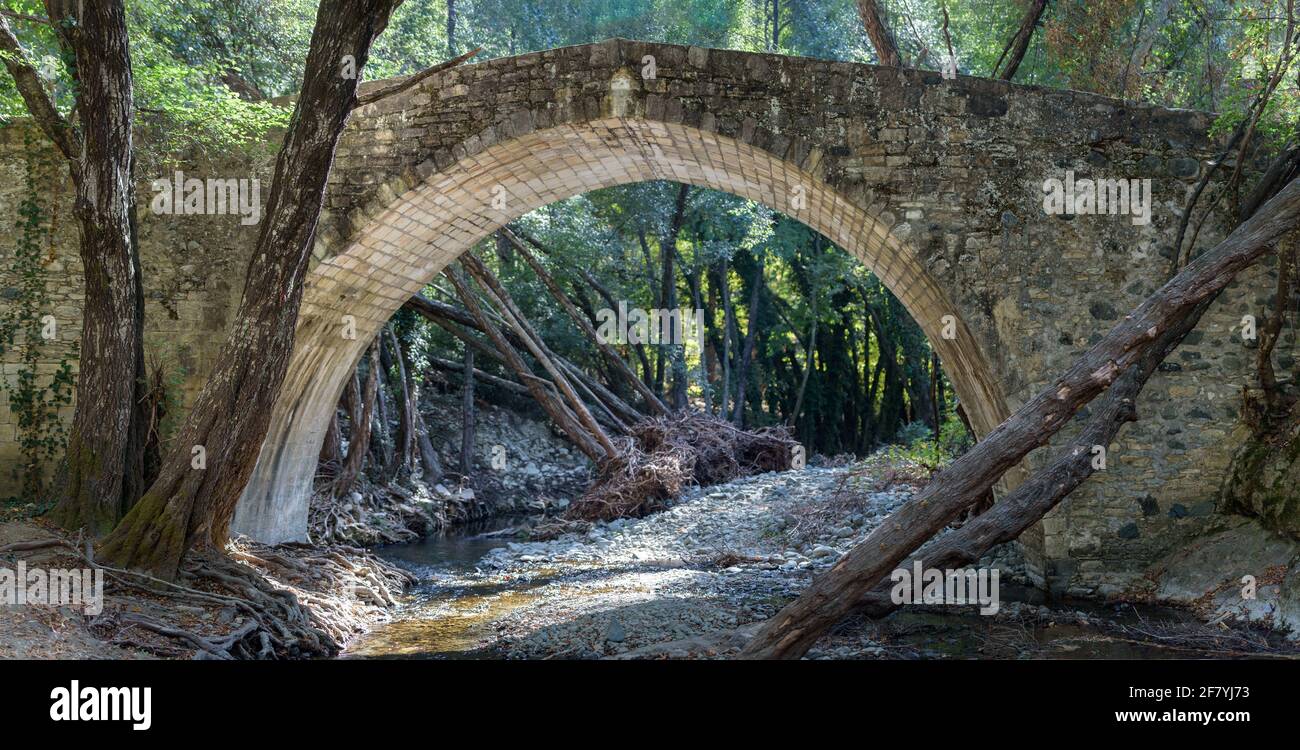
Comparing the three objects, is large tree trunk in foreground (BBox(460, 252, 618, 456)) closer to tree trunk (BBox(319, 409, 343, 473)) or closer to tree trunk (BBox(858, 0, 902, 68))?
tree trunk (BBox(319, 409, 343, 473))

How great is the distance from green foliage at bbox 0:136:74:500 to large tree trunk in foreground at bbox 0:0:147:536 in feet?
5.01

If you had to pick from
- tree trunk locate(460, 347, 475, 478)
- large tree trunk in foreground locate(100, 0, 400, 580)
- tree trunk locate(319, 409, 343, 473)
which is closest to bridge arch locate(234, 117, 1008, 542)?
large tree trunk in foreground locate(100, 0, 400, 580)

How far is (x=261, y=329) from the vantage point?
6.42 metres

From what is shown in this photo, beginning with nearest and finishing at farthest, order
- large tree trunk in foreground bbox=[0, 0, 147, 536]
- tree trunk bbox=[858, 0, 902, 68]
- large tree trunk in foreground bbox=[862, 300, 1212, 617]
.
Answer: large tree trunk in foreground bbox=[862, 300, 1212, 617] → large tree trunk in foreground bbox=[0, 0, 147, 536] → tree trunk bbox=[858, 0, 902, 68]

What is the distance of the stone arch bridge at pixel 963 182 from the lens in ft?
23.8

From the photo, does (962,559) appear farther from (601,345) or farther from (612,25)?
(612,25)

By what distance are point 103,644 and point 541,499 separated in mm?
10301

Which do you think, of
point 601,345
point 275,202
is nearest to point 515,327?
point 601,345

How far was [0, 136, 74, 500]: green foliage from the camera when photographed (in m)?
8.19

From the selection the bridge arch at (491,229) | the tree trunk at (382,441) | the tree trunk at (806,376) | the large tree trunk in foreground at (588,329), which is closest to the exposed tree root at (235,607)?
the bridge arch at (491,229)

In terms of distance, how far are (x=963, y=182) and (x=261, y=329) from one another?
5.04 m

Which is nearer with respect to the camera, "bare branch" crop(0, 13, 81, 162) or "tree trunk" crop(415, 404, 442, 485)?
"bare branch" crop(0, 13, 81, 162)

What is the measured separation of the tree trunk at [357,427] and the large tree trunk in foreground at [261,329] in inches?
223

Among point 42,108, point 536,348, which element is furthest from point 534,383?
point 42,108
